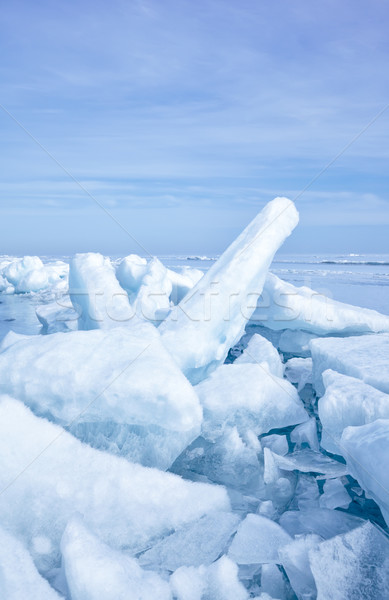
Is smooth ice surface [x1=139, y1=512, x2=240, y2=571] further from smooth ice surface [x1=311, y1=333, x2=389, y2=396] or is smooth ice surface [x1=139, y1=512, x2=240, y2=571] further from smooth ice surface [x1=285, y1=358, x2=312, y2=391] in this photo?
smooth ice surface [x1=285, y1=358, x2=312, y2=391]

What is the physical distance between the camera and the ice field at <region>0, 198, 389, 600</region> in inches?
50.8

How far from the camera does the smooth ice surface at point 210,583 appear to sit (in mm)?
1269

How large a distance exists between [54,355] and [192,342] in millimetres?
1044

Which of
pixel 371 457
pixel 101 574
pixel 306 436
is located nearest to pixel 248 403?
pixel 306 436

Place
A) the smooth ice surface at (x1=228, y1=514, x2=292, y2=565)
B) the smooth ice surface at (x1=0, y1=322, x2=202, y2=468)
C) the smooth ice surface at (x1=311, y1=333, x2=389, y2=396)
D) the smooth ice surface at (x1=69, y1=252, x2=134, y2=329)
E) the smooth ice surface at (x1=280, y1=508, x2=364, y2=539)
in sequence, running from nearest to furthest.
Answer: the smooth ice surface at (x1=228, y1=514, x2=292, y2=565), the smooth ice surface at (x1=280, y1=508, x2=364, y2=539), the smooth ice surface at (x1=0, y1=322, x2=202, y2=468), the smooth ice surface at (x1=311, y1=333, x2=389, y2=396), the smooth ice surface at (x1=69, y1=252, x2=134, y2=329)

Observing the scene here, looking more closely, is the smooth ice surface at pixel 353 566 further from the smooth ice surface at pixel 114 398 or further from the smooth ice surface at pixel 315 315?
the smooth ice surface at pixel 315 315

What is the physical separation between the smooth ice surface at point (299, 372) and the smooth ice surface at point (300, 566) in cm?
188

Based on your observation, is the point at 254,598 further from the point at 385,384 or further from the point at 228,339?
the point at 228,339

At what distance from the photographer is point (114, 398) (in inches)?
78.4

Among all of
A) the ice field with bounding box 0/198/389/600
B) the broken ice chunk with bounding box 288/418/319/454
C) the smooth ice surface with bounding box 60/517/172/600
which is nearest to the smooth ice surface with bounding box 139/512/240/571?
the ice field with bounding box 0/198/389/600

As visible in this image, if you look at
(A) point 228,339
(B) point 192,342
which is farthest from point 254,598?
(A) point 228,339

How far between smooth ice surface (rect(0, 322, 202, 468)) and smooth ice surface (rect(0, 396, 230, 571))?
19cm

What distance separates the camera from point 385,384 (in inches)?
89.3

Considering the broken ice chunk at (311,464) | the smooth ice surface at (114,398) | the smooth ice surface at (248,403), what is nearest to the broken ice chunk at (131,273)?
the smooth ice surface at (248,403)
